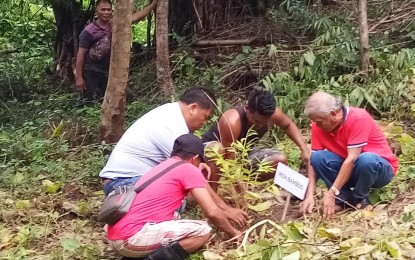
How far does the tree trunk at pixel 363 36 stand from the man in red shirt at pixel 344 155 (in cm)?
239

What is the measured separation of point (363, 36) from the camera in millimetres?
6773

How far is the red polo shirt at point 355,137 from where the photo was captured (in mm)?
4383

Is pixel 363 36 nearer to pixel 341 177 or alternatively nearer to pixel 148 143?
pixel 341 177

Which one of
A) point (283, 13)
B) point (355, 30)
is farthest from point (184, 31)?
point (355, 30)

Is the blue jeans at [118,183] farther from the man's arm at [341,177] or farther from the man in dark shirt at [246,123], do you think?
the man's arm at [341,177]

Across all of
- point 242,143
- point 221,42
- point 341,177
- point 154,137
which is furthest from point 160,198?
point 221,42

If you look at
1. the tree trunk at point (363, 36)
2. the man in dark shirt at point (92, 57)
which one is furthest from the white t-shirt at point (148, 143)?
the man in dark shirt at point (92, 57)

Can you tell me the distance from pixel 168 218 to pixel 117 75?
7.62 feet

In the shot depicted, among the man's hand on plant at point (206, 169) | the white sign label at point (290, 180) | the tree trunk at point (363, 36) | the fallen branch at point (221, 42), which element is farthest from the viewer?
the fallen branch at point (221, 42)

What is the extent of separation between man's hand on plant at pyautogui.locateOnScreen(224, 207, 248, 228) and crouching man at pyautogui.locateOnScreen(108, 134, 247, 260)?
117 mm

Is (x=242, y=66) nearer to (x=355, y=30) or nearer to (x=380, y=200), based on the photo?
(x=355, y=30)

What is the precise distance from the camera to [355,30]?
7.64m

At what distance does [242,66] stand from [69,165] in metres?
2.68

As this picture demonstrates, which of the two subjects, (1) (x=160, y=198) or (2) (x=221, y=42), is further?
(2) (x=221, y=42)
